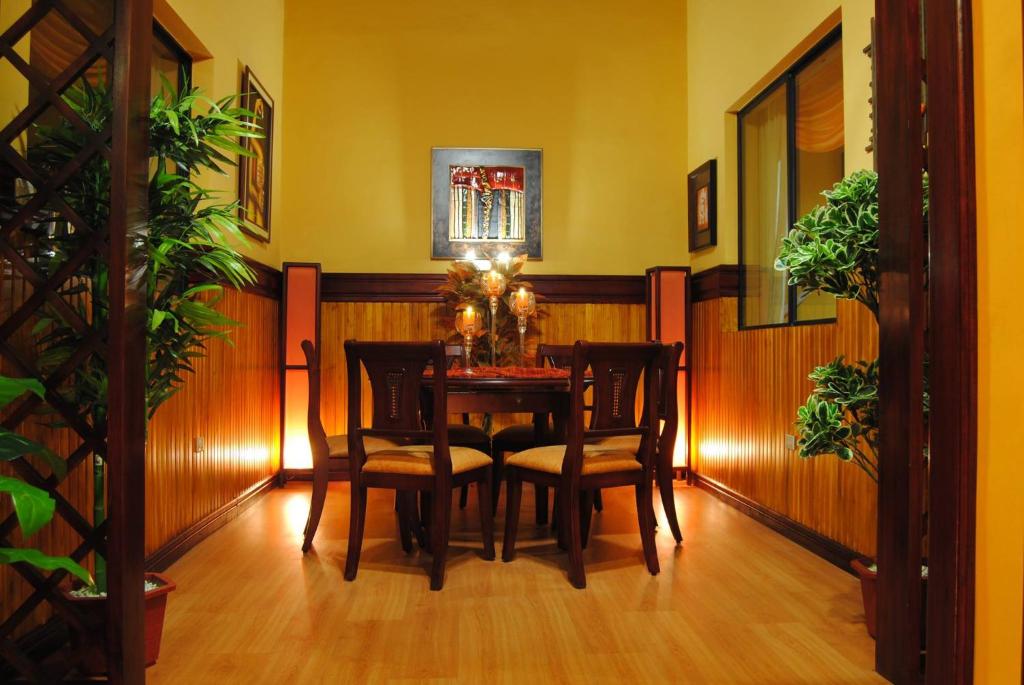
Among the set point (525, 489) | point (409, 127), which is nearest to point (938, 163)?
point (525, 489)

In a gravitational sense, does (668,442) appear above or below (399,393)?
below

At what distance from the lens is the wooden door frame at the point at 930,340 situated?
5.15ft

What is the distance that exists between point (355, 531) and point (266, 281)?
213 centimetres

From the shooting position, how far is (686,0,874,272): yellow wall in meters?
2.96

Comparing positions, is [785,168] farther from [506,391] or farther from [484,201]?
[506,391]

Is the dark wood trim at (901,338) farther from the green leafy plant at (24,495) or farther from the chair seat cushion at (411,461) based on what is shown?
the green leafy plant at (24,495)

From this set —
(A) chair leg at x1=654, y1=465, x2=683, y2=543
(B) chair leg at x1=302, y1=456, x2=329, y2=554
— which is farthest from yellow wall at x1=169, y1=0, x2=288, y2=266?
(A) chair leg at x1=654, y1=465, x2=683, y2=543

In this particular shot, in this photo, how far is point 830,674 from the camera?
6.49 ft

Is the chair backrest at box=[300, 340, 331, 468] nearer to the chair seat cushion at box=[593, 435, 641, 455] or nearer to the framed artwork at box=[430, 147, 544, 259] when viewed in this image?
the chair seat cushion at box=[593, 435, 641, 455]

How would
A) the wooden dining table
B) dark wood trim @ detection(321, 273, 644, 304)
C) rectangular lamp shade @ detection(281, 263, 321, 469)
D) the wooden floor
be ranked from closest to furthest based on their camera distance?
the wooden floor → the wooden dining table → rectangular lamp shade @ detection(281, 263, 321, 469) → dark wood trim @ detection(321, 273, 644, 304)

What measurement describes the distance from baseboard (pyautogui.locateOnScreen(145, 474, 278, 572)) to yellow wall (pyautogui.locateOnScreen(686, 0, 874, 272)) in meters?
3.11

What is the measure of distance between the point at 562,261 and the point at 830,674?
352 cm

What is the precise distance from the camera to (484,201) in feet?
16.7

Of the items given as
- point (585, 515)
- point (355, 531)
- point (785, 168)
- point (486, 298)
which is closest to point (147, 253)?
point (355, 531)
